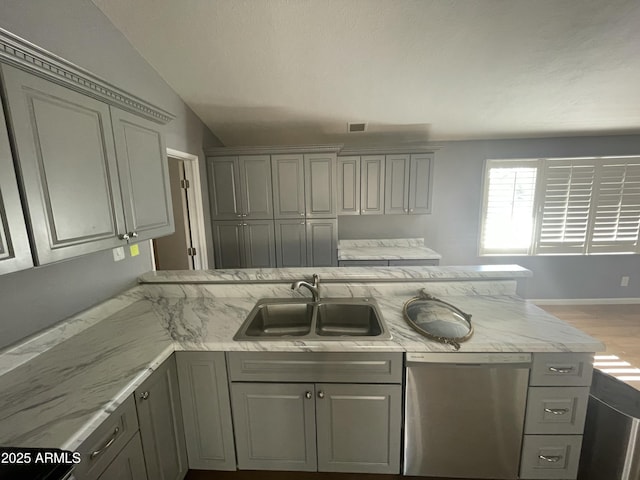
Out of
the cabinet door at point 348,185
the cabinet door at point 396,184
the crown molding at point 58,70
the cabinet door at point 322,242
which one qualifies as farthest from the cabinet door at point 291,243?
the crown molding at point 58,70

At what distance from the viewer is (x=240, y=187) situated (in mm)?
3145

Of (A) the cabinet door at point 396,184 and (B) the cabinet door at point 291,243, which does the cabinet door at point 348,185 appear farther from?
(B) the cabinet door at point 291,243

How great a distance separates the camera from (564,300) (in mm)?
3744

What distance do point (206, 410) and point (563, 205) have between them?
186 inches

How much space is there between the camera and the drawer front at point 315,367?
1.28 meters

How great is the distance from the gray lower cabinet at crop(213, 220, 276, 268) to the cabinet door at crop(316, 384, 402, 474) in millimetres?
2108

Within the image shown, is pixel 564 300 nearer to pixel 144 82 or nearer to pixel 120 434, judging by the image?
pixel 120 434

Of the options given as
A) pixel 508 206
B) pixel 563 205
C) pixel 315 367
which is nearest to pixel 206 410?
pixel 315 367

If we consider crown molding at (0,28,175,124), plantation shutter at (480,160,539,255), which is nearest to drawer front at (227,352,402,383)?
crown molding at (0,28,175,124)

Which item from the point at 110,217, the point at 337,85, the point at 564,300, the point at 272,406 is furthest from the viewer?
the point at 564,300

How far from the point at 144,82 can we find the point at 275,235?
6.12 feet

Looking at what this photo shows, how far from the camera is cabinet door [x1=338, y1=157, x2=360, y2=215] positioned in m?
3.31

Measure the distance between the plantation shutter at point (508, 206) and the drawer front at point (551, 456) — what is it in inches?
111

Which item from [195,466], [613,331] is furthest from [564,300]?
[195,466]
